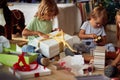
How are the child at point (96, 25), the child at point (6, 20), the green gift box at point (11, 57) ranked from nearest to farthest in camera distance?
the green gift box at point (11, 57) < the child at point (6, 20) < the child at point (96, 25)

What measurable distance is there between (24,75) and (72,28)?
284cm

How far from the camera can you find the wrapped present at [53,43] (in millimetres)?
1539

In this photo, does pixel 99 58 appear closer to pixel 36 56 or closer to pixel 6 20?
pixel 36 56

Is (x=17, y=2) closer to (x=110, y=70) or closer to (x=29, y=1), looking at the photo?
(x=29, y=1)

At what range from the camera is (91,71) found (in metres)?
1.38

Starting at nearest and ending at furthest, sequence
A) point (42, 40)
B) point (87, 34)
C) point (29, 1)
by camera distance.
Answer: point (42, 40)
point (87, 34)
point (29, 1)

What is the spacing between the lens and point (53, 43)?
1572mm

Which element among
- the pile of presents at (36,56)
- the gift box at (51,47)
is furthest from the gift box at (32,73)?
the gift box at (51,47)

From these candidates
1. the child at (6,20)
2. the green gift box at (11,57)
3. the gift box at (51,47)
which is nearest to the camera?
the green gift box at (11,57)

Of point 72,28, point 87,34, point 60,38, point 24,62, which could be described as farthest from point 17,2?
point 24,62

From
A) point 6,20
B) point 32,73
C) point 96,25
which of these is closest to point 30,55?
point 32,73

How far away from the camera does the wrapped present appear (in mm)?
1539

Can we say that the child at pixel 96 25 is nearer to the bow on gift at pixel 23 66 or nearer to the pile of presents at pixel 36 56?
the pile of presents at pixel 36 56

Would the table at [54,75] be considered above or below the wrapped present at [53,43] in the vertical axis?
below
